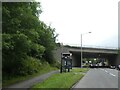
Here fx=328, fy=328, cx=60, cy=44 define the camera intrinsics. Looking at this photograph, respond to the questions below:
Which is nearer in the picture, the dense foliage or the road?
the dense foliage

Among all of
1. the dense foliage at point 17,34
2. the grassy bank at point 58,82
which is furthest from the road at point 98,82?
the dense foliage at point 17,34

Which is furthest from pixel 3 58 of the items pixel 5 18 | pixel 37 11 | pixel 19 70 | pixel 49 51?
pixel 49 51

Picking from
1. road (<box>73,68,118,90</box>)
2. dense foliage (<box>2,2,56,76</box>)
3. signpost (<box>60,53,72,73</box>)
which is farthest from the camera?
signpost (<box>60,53,72,73</box>)

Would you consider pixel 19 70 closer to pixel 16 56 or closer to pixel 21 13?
pixel 16 56

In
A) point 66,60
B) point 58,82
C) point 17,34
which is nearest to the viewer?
point 17,34

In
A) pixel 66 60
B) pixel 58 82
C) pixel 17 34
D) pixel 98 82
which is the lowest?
pixel 98 82

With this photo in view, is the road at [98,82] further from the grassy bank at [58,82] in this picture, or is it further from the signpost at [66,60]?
the signpost at [66,60]

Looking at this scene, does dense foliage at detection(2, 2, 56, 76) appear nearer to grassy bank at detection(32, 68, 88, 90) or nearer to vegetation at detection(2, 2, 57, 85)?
vegetation at detection(2, 2, 57, 85)

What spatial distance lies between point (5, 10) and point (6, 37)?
220 centimetres

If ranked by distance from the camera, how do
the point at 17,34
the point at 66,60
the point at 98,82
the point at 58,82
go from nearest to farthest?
the point at 17,34, the point at 58,82, the point at 98,82, the point at 66,60

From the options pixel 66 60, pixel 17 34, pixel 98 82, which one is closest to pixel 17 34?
pixel 17 34

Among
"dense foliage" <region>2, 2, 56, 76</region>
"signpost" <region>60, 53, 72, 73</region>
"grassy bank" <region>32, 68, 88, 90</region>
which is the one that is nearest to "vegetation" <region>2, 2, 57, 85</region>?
"dense foliage" <region>2, 2, 56, 76</region>

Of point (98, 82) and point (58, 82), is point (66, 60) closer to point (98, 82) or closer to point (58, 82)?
point (98, 82)

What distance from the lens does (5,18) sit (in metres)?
23.3
